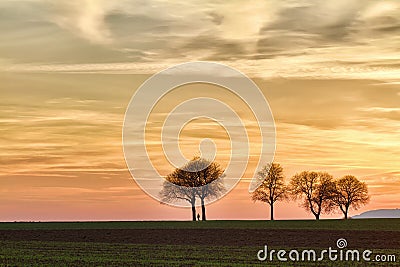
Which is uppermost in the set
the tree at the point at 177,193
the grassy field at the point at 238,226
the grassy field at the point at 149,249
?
the tree at the point at 177,193

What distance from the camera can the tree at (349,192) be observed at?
415ft

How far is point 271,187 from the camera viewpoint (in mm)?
117438

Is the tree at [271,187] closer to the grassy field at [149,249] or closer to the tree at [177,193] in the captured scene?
the tree at [177,193]

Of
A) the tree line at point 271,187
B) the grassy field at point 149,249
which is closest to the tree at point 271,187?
the tree line at point 271,187

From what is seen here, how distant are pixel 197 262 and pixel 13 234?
126 ft

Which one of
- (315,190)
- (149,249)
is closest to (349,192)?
(315,190)

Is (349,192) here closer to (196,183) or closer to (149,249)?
(196,183)

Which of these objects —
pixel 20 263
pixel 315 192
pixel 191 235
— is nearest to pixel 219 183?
pixel 315 192

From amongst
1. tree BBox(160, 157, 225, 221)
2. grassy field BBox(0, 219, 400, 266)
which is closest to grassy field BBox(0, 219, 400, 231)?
grassy field BBox(0, 219, 400, 266)

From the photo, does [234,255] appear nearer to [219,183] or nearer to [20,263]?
[20,263]

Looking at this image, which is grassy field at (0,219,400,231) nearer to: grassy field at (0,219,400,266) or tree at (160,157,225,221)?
grassy field at (0,219,400,266)

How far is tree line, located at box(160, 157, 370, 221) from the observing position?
361 feet

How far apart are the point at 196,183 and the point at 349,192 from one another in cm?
3476

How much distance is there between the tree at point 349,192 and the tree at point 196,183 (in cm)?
2859
